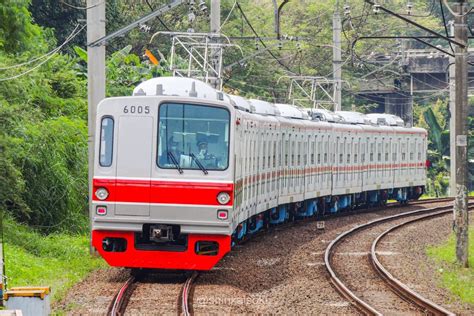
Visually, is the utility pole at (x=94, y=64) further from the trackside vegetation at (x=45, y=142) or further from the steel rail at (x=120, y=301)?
the steel rail at (x=120, y=301)

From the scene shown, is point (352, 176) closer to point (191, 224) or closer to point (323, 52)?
point (191, 224)

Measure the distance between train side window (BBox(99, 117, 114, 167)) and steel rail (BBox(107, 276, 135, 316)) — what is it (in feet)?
5.57

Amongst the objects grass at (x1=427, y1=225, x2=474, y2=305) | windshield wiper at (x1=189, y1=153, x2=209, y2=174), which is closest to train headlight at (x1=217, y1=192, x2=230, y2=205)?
windshield wiper at (x1=189, y1=153, x2=209, y2=174)

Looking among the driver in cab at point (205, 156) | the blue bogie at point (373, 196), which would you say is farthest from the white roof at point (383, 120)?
the driver in cab at point (205, 156)

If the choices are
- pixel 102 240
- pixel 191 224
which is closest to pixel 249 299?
pixel 191 224

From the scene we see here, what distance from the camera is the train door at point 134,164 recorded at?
14578 mm

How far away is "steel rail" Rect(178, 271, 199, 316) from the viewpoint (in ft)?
40.2

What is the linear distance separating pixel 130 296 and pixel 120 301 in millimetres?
574

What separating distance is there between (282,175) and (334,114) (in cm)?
688

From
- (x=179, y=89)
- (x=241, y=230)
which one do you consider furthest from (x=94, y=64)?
(x=241, y=230)

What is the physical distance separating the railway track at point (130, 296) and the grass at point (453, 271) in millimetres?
3621

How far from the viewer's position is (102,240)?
48.3 feet

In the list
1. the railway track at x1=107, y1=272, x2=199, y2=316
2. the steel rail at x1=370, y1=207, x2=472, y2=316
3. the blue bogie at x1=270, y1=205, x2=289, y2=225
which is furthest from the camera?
the blue bogie at x1=270, y1=205, x2=289, y2=225

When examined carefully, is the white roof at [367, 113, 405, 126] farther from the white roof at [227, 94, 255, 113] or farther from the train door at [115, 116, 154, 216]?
the train door at [115, 116, 154, 216]
